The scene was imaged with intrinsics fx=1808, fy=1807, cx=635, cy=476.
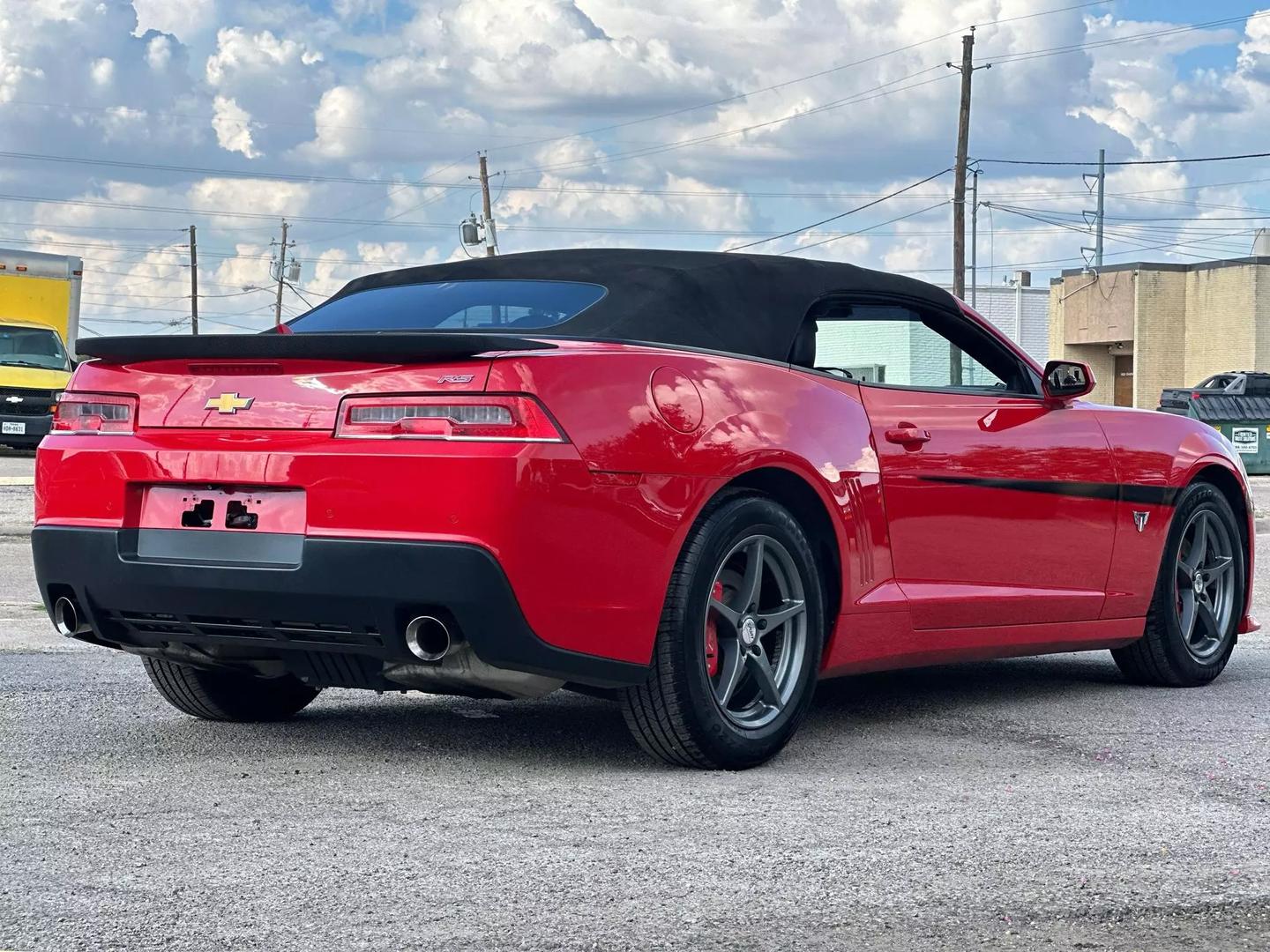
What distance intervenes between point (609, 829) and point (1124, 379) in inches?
2288

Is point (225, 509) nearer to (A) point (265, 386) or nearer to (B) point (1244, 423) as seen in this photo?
(A) point (265, 386)

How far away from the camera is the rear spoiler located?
4441 mm

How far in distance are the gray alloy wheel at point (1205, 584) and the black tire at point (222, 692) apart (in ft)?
11.1

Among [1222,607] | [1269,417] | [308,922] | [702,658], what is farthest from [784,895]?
[1269,417]

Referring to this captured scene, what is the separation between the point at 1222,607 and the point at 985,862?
3.60 meters

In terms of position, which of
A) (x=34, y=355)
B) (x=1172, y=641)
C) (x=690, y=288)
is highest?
(x=34, y=355)

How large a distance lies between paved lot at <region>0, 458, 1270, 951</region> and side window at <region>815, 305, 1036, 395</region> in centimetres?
112

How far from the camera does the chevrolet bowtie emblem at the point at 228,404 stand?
4676mm

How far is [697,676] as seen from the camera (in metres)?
4.75

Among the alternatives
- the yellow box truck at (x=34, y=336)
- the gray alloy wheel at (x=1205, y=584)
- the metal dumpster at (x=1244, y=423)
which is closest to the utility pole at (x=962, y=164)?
the metal dumpster at (x=1244, y=423)

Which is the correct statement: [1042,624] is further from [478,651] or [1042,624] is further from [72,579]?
[72,579]

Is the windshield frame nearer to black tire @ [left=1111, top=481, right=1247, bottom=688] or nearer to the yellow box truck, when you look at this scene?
the yellow box truck

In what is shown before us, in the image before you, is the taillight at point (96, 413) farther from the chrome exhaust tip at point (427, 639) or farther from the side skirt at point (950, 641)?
the side skirt at point (950, 641)

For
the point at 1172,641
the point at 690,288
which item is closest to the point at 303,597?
the point at 690,288
